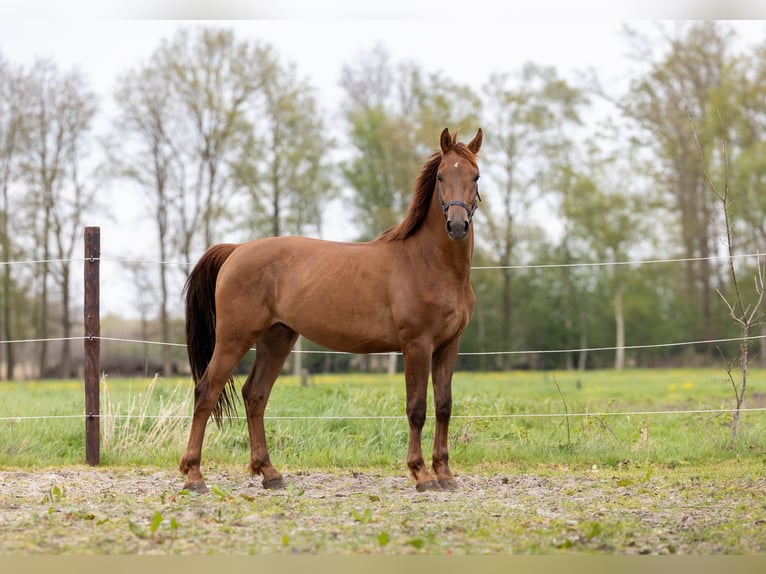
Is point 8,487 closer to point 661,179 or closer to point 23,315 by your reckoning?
point 23,315

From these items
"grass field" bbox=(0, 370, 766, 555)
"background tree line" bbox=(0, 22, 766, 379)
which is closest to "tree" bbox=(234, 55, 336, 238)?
"background tree line" bbox=(0, 22, 766, 379)

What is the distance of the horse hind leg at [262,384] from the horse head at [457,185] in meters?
1.77

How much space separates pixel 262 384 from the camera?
6.46m

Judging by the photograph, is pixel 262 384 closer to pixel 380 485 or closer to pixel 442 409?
pixel 380 485

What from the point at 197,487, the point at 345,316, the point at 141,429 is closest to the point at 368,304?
the point at 345,316

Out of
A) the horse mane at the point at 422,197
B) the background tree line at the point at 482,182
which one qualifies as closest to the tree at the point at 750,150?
the background tree line at the point at 482,182

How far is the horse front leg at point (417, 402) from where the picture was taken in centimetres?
582

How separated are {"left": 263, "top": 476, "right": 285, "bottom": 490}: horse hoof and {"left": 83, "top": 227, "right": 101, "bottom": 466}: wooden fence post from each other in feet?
6.93

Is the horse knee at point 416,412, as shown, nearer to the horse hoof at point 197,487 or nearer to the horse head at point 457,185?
the horse head at point 457,185

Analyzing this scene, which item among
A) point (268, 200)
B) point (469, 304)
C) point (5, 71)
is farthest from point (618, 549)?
point (5, 71)

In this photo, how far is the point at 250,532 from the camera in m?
4.39

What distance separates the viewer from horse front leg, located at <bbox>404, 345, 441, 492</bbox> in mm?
5824

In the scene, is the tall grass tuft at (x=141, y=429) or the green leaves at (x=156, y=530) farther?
the tall grass tuft at (x=141, y=429)

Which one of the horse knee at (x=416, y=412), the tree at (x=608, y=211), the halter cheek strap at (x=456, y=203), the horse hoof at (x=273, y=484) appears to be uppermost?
the tree at (x=608, y=211)
